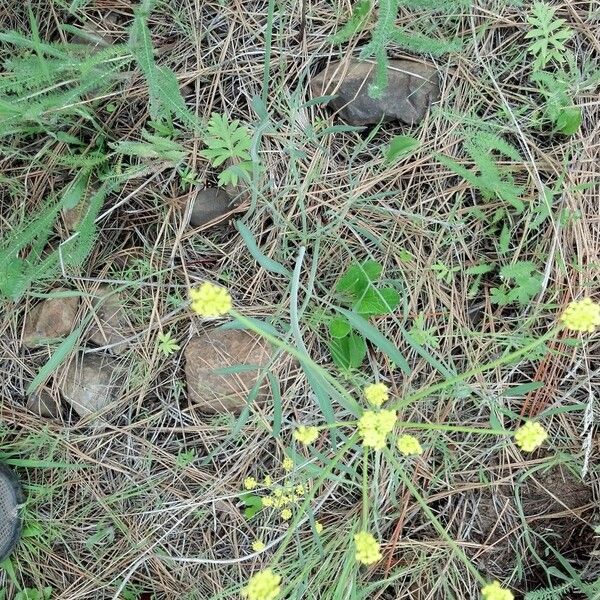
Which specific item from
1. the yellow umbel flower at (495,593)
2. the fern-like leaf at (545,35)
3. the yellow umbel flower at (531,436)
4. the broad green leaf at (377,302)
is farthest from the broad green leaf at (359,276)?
the yellow umbel flower at (495,593)

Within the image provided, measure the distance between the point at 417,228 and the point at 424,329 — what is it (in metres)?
0.36

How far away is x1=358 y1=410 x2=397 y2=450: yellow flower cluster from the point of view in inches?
54.1

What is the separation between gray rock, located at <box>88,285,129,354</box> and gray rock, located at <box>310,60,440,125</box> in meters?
1.09

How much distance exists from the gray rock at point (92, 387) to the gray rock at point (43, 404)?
9cm

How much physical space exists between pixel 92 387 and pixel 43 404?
0.74 ft

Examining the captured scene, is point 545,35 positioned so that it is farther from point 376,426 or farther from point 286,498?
point 286,498

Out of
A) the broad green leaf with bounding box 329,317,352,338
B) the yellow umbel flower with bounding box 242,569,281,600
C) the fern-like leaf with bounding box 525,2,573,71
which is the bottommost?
the broad green leaf with bounding box 329,317,352,338

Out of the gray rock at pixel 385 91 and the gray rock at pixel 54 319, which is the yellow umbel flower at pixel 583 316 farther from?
the gray rock at pixel 54 319

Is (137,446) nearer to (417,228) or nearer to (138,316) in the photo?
(138,316)

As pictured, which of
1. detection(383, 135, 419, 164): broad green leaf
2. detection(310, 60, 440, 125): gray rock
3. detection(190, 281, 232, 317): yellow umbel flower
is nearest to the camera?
Result: detection(190, 281, 232, 317): yellow umbel flower

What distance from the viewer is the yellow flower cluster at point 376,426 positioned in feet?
4.50

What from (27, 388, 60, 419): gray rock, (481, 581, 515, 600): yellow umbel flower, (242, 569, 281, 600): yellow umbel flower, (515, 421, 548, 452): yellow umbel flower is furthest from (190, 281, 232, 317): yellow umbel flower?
(27, 388, 60, 419): gray rock

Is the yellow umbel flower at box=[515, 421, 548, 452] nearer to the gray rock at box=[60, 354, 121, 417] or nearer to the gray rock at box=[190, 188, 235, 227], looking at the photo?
the gray rock at box=[190, 188, 235, 227]

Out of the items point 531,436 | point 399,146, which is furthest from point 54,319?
point 531,436
